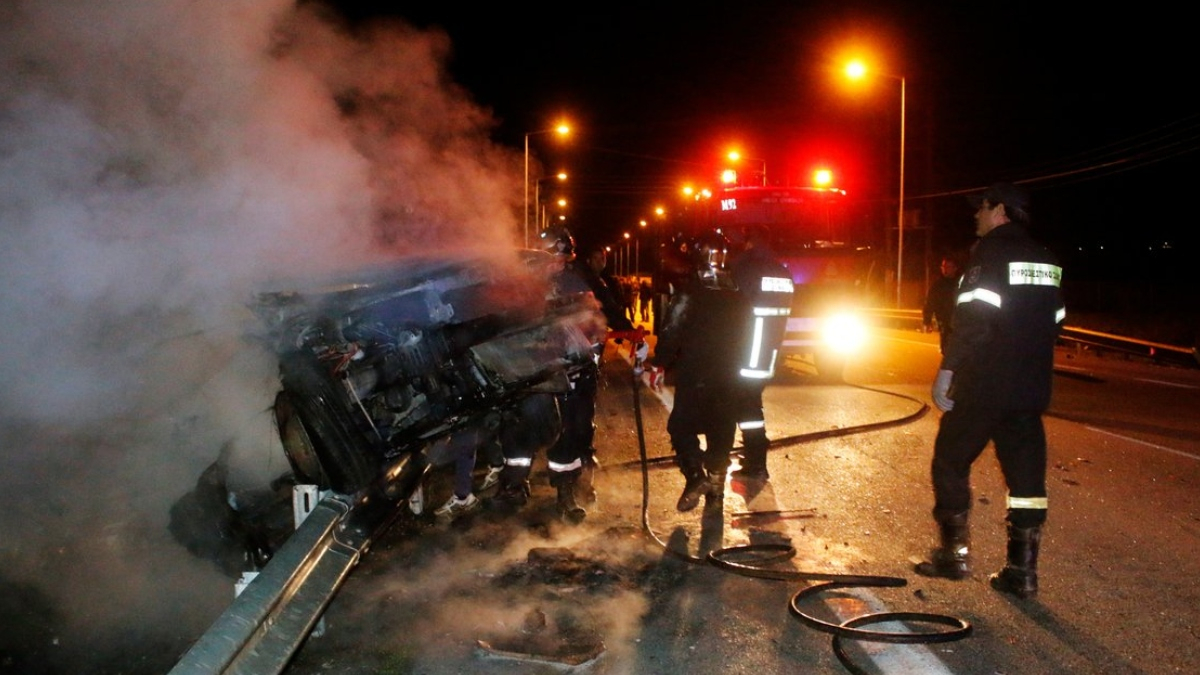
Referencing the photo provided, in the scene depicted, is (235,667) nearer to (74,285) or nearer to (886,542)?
(74,285)

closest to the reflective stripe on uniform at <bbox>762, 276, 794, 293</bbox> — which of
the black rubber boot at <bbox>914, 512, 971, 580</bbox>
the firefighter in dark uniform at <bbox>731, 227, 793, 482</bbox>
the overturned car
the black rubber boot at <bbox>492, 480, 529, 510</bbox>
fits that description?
the firefighter in dark uniform at <bbox>731, 227, 793, 482</bbox>

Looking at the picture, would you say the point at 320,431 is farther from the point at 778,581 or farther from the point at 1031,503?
the point at 1031,503

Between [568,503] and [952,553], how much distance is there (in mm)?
2166

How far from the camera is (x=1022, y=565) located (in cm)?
417

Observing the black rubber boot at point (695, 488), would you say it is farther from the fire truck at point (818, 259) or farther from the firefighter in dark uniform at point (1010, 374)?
the fire truck at point (818, 259)

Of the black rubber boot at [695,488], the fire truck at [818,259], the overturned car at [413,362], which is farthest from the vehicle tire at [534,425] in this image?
the fire truck at [818,259]

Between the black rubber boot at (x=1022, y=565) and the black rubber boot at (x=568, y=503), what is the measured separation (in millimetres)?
2286

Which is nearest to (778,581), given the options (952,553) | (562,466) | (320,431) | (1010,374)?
(952,553)

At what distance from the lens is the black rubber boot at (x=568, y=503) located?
5430 millimetres

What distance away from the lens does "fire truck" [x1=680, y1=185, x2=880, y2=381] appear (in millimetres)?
11828

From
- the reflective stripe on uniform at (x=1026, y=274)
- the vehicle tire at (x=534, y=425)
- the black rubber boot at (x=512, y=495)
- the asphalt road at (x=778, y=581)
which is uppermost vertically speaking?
the reflective stripe on uniform at (x=1026, y=274)

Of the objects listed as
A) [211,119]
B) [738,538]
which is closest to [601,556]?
[738,538]

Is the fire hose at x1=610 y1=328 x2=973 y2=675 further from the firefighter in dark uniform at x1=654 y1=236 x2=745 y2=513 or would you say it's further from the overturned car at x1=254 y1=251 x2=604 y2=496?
the overturned car at x1=254 y1=251 x2=604 y2=496

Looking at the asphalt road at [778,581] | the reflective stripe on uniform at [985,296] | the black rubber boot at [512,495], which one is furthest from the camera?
the black rubber boot at [512,495]
